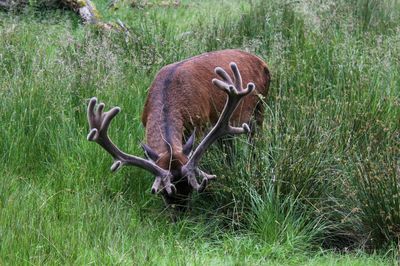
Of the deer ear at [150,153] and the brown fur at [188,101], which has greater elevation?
the brown fur at [188,101]

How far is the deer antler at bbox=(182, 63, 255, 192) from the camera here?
5949mm

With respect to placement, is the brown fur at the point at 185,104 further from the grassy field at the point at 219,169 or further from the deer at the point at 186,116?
the grassy field at the point at 219,169

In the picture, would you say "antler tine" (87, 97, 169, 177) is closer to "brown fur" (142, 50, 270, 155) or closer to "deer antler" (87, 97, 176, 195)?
"deer antler" (87, 97, 176, 195)

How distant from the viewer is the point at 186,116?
6.60 m

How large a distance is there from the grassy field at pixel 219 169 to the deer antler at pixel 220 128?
33 cm

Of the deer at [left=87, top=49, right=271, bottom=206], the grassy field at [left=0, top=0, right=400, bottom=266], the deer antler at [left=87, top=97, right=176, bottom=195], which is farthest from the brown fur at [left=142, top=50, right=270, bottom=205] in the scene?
the grassy field at [left=0, top=0, right=400, bottom=266]

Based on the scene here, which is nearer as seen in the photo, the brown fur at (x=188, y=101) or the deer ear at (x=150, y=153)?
the deer ear at (x=150, y=153)

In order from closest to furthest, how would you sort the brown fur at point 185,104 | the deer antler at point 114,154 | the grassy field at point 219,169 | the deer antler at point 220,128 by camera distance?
the grassy field at point 219,169 < the deer antler at point 114,154 < the deer antler at point 220,128 < the brown fur at point 185,104

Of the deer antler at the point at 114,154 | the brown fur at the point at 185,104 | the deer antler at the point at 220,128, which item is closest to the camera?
the deer antler at the point at 114,154

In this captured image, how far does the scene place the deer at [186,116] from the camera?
591cm

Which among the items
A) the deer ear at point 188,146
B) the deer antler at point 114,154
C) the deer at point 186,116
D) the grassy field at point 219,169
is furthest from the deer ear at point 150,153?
the grassy field at point 219,169

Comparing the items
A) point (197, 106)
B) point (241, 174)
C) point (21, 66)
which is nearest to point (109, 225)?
point (241, 174)

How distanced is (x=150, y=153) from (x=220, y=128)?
0.58 meters

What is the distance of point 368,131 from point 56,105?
9.30 ft
